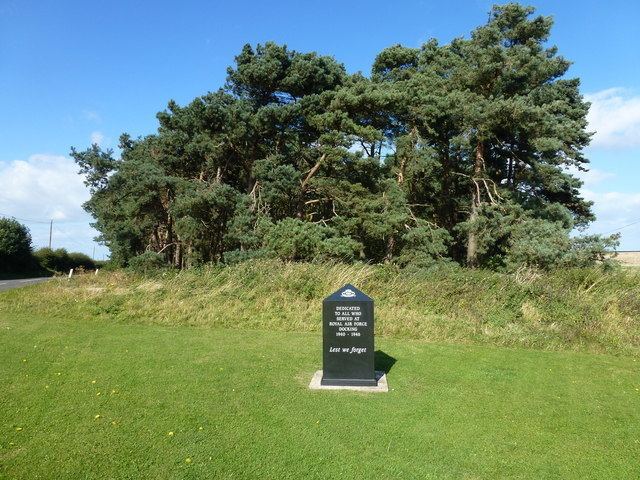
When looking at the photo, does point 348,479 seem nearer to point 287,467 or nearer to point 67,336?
point 287,467

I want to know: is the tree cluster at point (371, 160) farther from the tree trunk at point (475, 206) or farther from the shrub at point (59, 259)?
the shrub at point (59, 259)

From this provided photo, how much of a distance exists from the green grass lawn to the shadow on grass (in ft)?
0.43

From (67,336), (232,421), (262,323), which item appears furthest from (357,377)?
(67,336)

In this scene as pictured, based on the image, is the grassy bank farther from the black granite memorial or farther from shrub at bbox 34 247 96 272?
shrub at bbox 34 247 96 272

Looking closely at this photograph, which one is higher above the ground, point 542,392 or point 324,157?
point 324,157

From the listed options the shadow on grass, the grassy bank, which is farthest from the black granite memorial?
the grassy bank

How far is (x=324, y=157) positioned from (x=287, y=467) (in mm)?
22140

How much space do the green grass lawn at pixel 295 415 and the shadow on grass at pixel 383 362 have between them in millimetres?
131

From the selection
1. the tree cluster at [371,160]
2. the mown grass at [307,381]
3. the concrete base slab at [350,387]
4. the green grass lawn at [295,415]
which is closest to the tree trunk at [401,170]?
the tree cluster at [371,160]

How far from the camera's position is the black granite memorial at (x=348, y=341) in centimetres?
700

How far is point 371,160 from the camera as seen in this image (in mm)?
25125

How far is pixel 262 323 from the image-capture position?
38.4 ft

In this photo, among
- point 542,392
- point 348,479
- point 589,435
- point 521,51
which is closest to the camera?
point 348,479

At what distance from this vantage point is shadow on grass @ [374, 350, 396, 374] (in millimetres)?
8008
